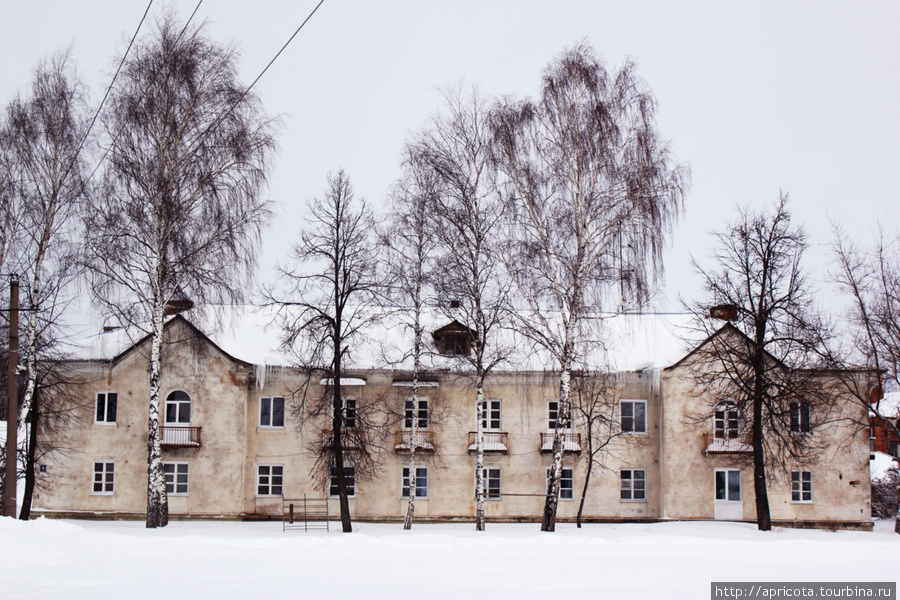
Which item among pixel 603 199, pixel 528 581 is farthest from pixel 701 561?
pixel 603 199

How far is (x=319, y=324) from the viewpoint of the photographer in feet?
Answer: 83.6

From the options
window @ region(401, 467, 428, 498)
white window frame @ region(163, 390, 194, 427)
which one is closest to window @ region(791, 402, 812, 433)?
window @ region(401, 467, 428, 498)

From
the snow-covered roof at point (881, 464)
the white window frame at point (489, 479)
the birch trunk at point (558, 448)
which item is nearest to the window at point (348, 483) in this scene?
the white window frame at point (489, 479)

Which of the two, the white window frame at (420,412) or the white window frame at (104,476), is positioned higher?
the white window frame at (420,412)

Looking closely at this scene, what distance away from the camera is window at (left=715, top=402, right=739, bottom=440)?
1246 inches

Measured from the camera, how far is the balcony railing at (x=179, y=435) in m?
31.1

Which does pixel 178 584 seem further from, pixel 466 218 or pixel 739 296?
pixel 739 296

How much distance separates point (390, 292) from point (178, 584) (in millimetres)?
13710

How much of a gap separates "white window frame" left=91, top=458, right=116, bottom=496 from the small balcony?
21711mm

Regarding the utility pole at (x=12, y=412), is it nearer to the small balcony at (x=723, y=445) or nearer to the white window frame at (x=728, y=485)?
the small balcony at (x=723, y=445)

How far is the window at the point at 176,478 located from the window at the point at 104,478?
1.99 meters

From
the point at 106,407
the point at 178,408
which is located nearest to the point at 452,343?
the point at 178,408

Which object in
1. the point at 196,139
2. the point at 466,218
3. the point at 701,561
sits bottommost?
the point at 701,561

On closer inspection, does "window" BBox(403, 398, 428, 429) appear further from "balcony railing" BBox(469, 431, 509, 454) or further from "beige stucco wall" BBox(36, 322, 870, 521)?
"balcony railing" BBox(469, 431, 509, 454)
